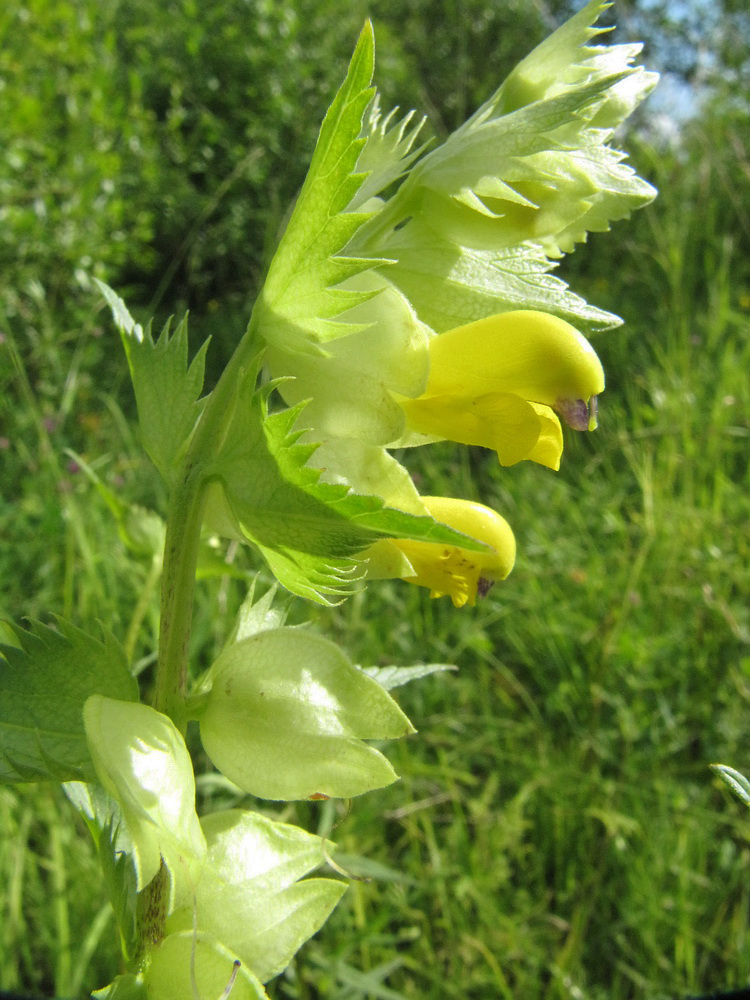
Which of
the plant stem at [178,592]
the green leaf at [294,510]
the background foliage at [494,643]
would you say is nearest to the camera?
the green leaf at [294,510]

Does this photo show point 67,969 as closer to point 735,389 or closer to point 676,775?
point 676,775

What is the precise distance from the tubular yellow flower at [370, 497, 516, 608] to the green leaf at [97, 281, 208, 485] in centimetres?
17

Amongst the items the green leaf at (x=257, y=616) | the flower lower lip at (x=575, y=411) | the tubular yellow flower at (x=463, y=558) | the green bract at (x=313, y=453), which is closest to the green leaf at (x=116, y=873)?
the green bract at (x=313, y=453)

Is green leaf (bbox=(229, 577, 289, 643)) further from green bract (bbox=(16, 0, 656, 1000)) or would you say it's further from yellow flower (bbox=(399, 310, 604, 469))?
yellow flower (bbox=(399, 310, 604, 469))

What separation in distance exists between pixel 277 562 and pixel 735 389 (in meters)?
2.06

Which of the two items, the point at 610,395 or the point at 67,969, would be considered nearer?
the point at 67,969

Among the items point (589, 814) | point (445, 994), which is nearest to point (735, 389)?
point (589, 814)

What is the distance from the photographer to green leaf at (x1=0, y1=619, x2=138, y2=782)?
54cm

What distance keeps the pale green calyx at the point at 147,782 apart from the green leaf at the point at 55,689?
3cm

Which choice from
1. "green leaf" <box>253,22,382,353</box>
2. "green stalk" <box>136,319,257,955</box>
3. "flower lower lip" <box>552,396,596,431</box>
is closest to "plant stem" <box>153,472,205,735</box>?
"green stalk" <box>136,319,257,955</box>

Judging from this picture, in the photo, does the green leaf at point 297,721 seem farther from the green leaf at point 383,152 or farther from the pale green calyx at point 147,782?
the green leaf at point 383,152

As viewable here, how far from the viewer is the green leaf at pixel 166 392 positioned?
0.56 meters

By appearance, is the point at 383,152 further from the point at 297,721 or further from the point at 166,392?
the point at 297,721

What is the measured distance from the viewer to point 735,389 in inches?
89.9
